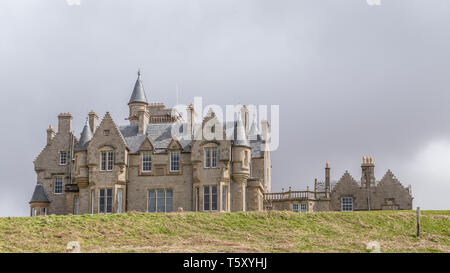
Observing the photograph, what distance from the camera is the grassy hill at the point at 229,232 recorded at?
134ft

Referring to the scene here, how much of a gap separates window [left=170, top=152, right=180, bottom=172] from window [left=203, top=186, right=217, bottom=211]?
344 centimetres

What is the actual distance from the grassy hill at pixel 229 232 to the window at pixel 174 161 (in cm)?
1125

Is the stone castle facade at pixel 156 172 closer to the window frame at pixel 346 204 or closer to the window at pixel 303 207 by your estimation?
the window at pixel 303 207

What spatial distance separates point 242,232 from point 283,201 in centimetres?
2428

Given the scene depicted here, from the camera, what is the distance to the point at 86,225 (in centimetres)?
4741

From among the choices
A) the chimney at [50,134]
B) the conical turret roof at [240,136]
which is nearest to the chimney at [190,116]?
the conical turret roof at [240,136]

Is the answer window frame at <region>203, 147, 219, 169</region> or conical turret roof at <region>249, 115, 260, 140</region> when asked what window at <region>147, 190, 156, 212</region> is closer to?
window frame at <region>203, 147, 219, 169</region>

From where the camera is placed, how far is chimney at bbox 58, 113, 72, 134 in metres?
67.1

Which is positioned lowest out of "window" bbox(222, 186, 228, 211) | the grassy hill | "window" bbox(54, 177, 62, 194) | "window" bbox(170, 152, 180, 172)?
the grassy hill

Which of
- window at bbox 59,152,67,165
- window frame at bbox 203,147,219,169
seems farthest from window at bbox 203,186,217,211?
window at bbox 59,152,67,165
